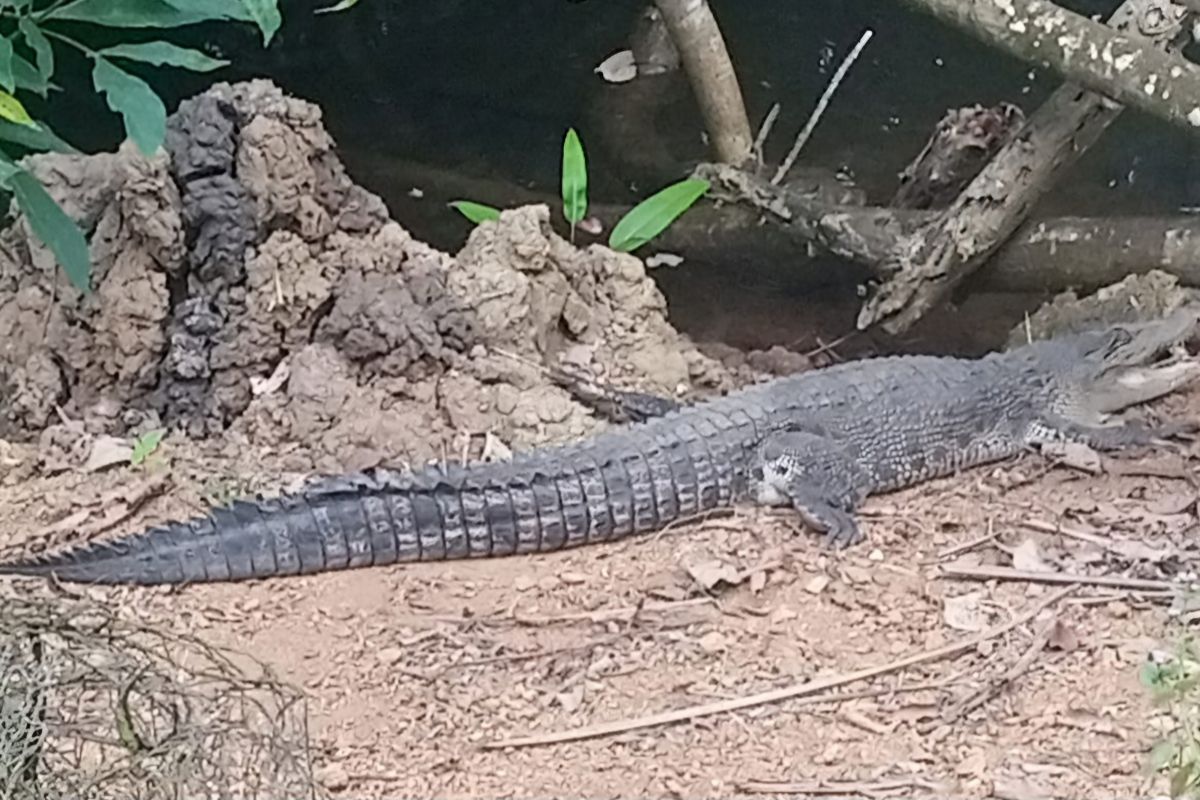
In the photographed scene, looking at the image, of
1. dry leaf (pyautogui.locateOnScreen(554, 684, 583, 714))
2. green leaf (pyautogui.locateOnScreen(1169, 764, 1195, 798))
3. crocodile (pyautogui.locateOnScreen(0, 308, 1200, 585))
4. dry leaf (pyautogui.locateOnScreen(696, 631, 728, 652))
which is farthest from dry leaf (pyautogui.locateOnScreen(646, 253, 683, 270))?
green leaf (pyautogui.locateOnScreen(1169, 764, 1195, 798))

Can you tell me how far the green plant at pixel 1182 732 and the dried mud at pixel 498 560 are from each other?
50 cm

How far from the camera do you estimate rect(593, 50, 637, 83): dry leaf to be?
857cm

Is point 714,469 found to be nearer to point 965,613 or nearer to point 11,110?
point 965,613

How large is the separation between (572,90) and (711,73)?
2.59m

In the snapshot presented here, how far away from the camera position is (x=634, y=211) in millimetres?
5785

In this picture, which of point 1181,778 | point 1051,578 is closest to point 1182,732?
point 1181,778

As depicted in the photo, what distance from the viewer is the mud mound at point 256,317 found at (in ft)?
15.1

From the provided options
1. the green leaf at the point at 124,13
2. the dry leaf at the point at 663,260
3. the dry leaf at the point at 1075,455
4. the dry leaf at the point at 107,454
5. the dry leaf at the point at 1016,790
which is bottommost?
the dry leaf at the point at 663,260

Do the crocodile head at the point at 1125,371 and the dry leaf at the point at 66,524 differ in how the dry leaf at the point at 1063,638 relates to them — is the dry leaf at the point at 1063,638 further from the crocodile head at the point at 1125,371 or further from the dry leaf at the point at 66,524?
the dry leaf at the point at 66,524

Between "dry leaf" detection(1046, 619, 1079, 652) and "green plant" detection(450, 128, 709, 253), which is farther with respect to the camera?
"green plant" detection(450, 128, 709, 253)

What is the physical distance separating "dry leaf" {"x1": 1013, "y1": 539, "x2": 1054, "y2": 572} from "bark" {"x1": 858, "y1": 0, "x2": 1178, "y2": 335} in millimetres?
1784

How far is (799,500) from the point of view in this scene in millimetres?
4344

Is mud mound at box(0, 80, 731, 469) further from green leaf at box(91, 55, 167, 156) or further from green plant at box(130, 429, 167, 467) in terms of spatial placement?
green leaf at box(91, 55, 167, 156)

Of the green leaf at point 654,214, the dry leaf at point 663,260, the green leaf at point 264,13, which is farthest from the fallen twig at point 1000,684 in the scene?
the dry leaf at point 663,260
